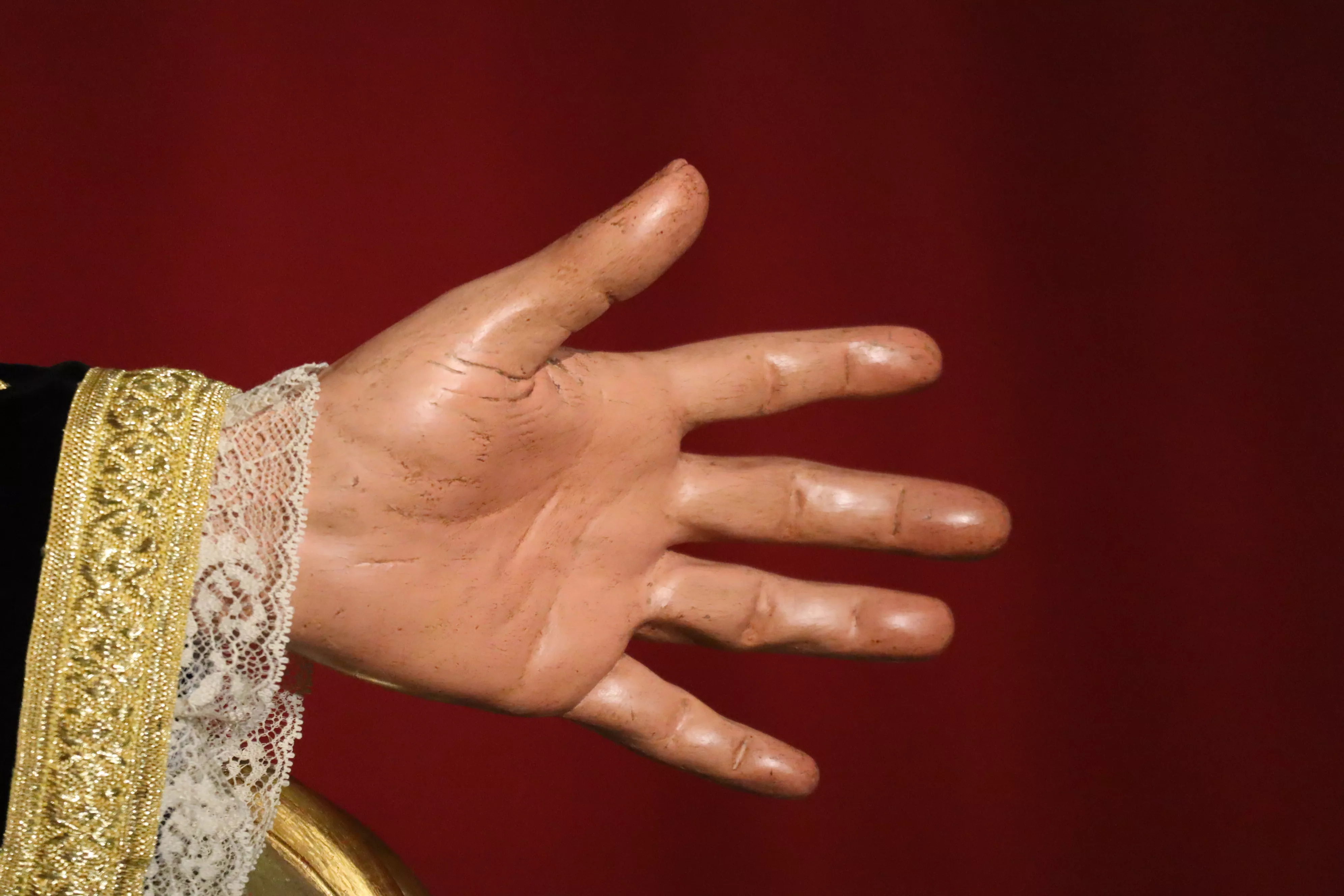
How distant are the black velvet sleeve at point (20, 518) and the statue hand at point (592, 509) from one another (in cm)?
17

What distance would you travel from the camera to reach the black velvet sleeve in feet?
2.35

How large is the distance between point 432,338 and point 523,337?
0.21 ft

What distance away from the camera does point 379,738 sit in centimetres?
155

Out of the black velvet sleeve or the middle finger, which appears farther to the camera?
the middle finger

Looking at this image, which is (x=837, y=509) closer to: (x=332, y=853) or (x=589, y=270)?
(x=589, y=270)

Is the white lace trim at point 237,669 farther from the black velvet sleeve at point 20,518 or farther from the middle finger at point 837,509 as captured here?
the middle finger at point 837,509

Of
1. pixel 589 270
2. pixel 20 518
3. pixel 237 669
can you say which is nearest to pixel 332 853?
pixel 237 669

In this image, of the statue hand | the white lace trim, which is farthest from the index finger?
the white lace trim

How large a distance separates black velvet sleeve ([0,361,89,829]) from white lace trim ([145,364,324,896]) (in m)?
0.10

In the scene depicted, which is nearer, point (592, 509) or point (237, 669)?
point (237, 669)

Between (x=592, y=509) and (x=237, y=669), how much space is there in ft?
0.98

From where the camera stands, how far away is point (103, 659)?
28.7 inches

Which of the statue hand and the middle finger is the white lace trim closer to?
the statue hand

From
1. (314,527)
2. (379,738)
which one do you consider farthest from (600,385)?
(379,738)
